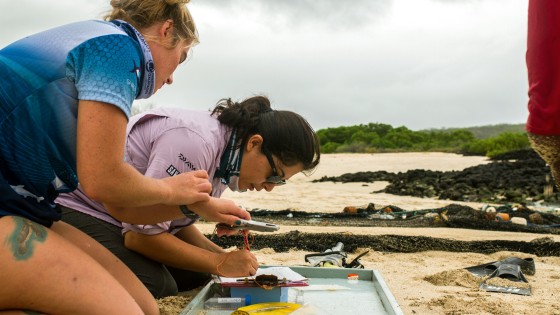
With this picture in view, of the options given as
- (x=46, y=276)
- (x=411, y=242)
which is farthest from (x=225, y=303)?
(x=411, y=242)

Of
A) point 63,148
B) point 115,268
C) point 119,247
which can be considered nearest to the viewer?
point 63,148

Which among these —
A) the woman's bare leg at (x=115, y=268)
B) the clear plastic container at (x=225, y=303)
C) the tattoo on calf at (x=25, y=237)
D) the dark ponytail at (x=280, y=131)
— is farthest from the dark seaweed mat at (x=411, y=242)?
the tattoo on calf at (x=25, y=237)

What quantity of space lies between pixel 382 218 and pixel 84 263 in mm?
5845

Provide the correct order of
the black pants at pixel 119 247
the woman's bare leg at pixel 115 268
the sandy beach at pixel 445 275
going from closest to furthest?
the woman's bare leg at pixel 115 268
the black pants at pixel 119 247
the sandy beach at pixel 445 275

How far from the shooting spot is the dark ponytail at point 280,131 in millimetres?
3059

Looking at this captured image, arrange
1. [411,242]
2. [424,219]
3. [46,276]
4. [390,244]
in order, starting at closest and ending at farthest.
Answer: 1. [46,276]
2. [390,244]
3. [411,242]
4. [424,219]

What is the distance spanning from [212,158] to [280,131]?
0.36 meters

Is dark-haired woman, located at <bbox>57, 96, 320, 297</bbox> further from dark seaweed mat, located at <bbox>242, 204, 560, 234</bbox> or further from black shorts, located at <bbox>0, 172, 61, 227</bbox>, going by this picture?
dark seaweed mat, located at <bbox>242, 204, 560, 234</bbox>

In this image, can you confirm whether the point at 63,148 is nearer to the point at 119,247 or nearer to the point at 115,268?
the point at 115,268

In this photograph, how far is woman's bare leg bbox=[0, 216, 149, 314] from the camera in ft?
6.22

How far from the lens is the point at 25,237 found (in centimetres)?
196

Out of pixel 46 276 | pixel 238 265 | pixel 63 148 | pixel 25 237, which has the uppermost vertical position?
pixel 63 148

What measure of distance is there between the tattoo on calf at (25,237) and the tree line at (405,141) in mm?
26034

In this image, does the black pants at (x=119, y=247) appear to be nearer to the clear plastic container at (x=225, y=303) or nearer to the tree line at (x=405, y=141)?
the clear plastic container at (x=225, y=303)
